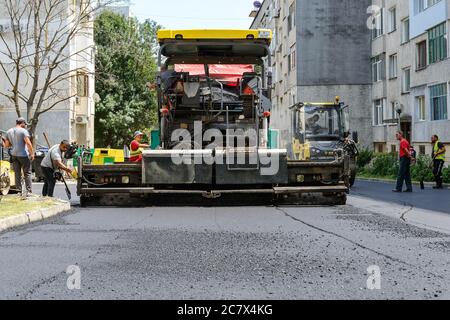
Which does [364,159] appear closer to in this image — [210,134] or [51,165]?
[51,165]

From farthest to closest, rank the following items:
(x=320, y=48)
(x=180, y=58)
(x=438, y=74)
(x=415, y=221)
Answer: (x=320, y=48) → (x=438, y=74) → (x=180, y=58) → (x=415, y=221)

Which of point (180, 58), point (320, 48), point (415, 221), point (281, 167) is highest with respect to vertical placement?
point (320, 48)

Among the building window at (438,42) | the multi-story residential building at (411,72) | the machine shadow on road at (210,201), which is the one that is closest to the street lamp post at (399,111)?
the multi-story residential building at (411,72)

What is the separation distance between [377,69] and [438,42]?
1038cm

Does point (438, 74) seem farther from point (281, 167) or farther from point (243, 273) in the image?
point (243, 273)

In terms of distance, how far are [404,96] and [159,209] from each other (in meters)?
25.9

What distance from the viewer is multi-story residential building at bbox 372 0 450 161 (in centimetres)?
2928

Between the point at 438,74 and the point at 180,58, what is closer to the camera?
the point at 180,58

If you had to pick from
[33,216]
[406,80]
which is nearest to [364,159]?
[406,80]

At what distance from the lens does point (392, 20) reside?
37281 mm

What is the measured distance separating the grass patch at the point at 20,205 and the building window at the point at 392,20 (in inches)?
1121

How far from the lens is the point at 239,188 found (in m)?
12.4

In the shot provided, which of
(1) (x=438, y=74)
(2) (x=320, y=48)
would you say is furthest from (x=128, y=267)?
(2) (x=320, y=48)

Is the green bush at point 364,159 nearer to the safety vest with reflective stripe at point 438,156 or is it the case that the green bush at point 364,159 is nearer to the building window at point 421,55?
the building window at point 421,55
